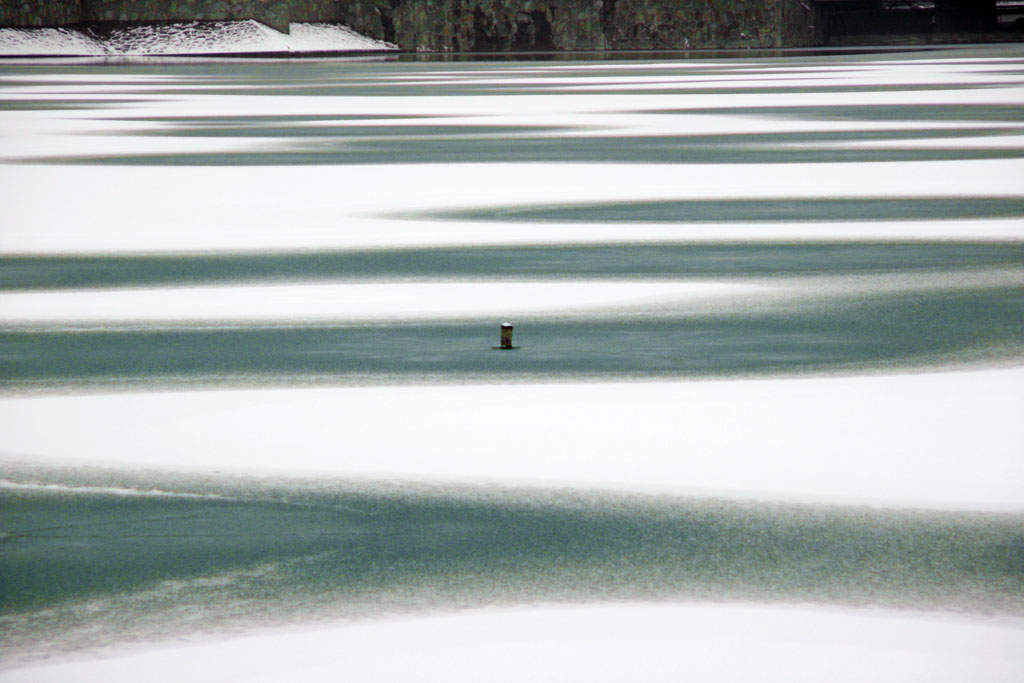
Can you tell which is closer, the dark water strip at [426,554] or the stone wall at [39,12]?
the dark water strip at [426,554]

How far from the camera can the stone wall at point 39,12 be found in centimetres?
2712

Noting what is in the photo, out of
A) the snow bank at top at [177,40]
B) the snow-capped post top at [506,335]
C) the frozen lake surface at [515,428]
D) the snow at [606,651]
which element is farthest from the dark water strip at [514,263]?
the snow bank at top at [177,40]

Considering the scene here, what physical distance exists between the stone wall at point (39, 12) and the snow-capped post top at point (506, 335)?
24.6m

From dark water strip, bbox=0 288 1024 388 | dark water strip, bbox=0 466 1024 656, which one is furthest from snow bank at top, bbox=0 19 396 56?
dark water strip, bbox=0 466 1024 656

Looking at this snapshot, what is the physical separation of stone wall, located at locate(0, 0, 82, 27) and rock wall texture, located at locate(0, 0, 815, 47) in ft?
0.13

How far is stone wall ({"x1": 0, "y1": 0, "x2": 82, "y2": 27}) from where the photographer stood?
2712 centimetres

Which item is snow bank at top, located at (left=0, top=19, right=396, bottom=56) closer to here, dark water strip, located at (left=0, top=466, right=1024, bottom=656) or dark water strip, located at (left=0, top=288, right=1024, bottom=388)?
dark water strip, located at (left=0, top=288, right=1024, bottom=388)

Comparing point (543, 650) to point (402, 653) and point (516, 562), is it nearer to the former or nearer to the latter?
point (402, 653)

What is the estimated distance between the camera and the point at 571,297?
14.4 ft

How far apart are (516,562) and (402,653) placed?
0.33 m

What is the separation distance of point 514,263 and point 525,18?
25.2m

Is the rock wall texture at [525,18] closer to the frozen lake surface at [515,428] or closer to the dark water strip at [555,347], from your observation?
the frozen lake surface at [515,428]

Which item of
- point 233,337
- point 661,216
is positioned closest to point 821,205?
point 661,216

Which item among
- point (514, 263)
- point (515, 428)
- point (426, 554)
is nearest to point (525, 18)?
point (514, 263)
